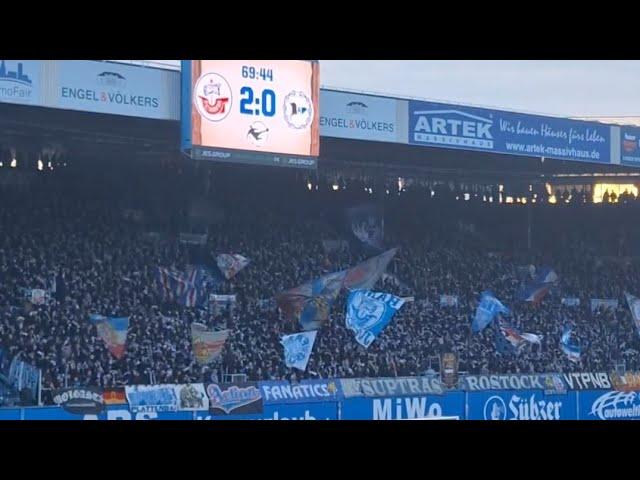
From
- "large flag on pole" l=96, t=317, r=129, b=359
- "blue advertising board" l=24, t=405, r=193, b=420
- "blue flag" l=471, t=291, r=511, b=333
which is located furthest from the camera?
"blue flag" l=471, t=291, r=511, b=333

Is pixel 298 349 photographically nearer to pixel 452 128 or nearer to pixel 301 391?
pixel 301 391

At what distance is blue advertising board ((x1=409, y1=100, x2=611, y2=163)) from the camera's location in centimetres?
2734

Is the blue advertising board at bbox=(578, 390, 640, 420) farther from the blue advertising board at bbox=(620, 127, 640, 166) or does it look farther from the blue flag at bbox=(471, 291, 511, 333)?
the blue advertising board at bbox=(620, 127, 640, 166)

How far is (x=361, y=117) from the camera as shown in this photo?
26.0 metres

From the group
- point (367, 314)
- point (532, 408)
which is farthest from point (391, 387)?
point (532, 408)

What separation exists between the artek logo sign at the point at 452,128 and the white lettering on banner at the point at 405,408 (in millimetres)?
6269

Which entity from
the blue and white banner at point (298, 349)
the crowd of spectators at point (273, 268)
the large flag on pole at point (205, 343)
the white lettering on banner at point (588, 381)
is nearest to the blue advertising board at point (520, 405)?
the white lettering on banner at point (588, 381)

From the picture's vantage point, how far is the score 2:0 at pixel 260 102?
23.6 metres

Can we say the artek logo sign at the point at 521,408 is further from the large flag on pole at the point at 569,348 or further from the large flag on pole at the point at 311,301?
the large flag on pole at the point at 311,301

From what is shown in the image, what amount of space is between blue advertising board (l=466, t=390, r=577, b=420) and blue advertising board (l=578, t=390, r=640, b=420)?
33cm

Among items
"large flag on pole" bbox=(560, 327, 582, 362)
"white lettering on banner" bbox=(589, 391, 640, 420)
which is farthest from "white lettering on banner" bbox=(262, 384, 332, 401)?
"large flag on pole" bbox=(560, 327, 582, 362)

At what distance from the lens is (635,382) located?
95.6 ft
